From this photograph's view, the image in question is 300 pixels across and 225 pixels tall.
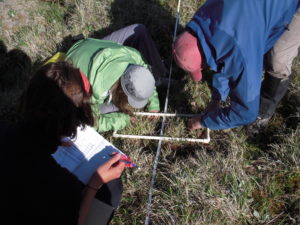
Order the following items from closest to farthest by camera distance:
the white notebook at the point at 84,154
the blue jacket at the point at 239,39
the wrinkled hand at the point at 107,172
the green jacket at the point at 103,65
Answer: the blue jacket at the point at 239,39, the wrinkled hand at the point at 107,172, the white notebook at the point at 84,154, the green jacket at the point at 103,65

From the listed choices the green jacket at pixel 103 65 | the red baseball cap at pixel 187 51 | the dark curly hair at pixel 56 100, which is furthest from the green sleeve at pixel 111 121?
the red baseball cap at pixel 187 51

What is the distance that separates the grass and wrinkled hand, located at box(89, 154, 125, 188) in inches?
10.8

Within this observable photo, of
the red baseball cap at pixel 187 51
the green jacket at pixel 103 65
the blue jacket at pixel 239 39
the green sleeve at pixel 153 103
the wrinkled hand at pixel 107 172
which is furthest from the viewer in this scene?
the green sleeve at pixel 153 103

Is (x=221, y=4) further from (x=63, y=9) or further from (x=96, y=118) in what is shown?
(x=63, y=9)

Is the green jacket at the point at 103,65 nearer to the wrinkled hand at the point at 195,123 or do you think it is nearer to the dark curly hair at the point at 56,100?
the dark curly hair at the point at 56,100

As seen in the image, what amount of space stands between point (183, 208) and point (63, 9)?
10.8 ft

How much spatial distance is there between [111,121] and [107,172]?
67 cm

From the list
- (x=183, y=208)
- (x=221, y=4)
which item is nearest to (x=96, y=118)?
(x=183, y=208)

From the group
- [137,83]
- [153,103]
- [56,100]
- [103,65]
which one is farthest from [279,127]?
[56,100]

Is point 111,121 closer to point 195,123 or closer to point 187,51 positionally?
point 195,123

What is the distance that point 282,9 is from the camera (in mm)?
1844

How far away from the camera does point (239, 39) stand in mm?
1630

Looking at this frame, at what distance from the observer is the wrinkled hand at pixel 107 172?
2141mm

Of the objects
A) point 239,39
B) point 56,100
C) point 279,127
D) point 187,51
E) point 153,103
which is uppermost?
point 239,39
